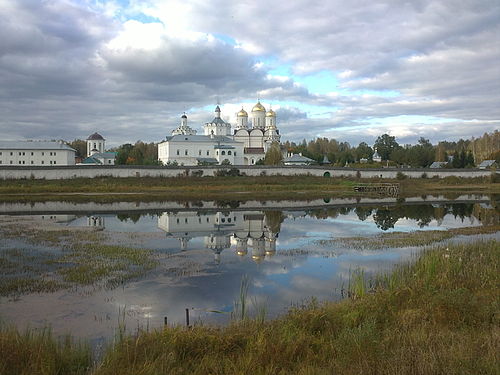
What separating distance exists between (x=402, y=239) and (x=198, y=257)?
7.60 metres

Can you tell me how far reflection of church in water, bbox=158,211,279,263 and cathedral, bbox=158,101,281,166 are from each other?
36.4 meters

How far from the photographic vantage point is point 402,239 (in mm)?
16344

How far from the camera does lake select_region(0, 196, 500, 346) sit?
806cm

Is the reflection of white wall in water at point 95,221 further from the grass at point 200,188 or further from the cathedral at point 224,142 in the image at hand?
the cathedral at point 224,142

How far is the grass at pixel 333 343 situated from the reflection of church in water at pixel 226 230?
5744mm

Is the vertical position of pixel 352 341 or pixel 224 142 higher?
pixel 224 142

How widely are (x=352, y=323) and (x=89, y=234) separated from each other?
1302 centimetres

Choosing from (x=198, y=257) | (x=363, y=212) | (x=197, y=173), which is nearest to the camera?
(x=198, y=257)

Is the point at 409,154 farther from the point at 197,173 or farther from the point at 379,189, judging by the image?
the point at 197,173

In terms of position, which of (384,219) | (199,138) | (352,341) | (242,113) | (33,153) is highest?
(242,113)

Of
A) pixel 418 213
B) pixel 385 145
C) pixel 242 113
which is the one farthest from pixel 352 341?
pixel 385 145

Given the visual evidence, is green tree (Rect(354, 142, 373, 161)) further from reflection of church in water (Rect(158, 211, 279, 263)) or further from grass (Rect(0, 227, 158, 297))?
grass (Rect(0, 227, 158, 297))

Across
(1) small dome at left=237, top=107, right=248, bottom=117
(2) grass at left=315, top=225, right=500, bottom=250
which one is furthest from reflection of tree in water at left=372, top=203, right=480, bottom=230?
(1) small dome at left=237, top=107, right=248, bottom=117

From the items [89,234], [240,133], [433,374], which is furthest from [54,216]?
[240,133]
